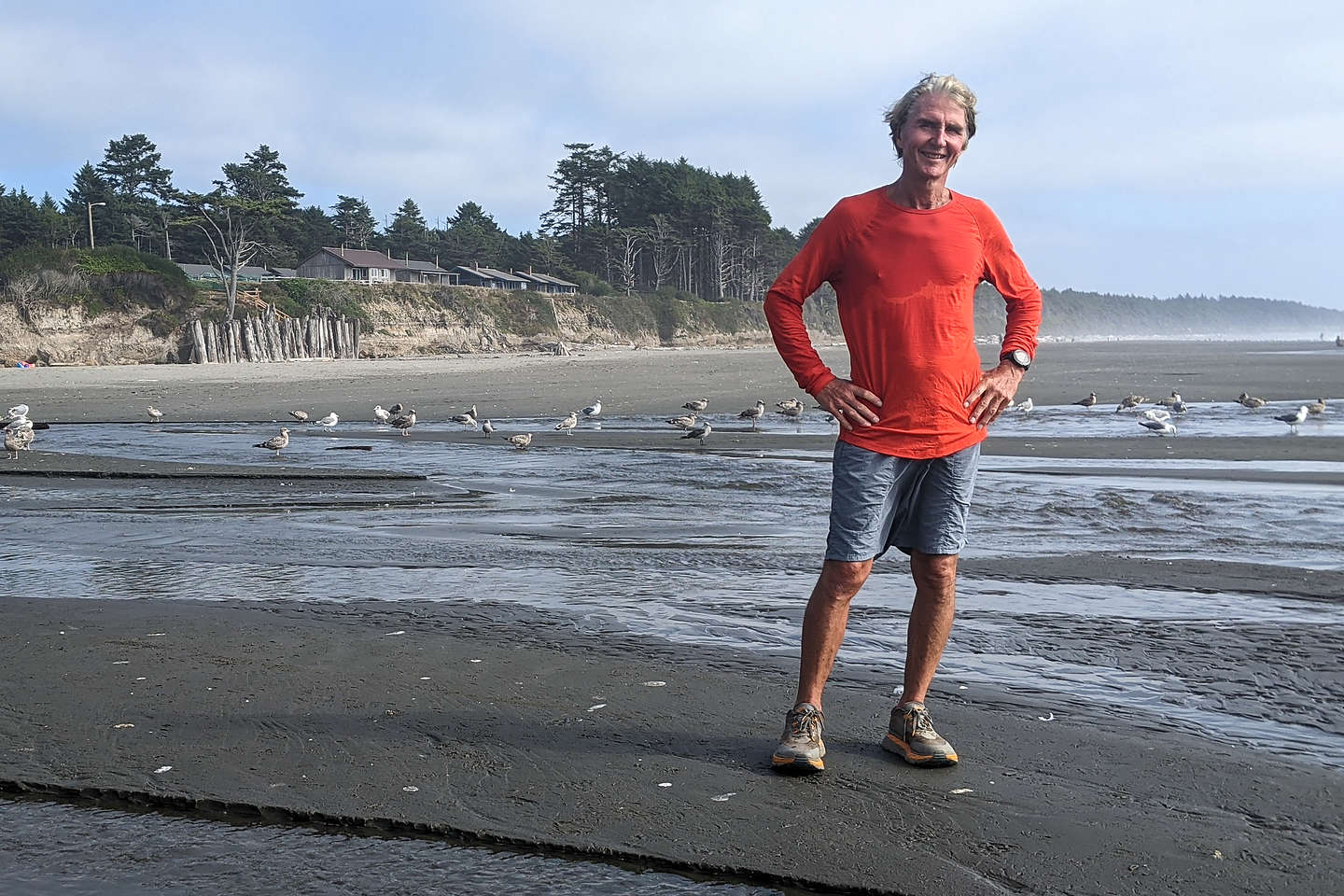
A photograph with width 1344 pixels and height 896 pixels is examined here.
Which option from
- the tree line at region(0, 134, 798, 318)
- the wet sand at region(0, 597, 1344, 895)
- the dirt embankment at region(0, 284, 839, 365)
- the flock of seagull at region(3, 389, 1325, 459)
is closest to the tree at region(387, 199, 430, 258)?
the tree line at region(0, 134, 798, 318)

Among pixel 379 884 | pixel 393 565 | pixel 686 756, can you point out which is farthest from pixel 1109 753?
pixel 393 565

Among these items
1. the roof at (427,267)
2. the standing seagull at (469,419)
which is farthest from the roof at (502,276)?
the standing seagull at (469,419)

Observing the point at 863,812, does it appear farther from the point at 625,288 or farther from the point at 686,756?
the point at 625,288

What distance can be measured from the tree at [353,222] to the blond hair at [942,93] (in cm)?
10075

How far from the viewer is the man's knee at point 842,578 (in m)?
3.95

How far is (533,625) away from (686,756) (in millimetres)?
2026

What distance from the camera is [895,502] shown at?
13.1ft

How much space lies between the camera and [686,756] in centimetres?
383

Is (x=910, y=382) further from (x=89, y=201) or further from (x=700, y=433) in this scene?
(x=89, y=201)

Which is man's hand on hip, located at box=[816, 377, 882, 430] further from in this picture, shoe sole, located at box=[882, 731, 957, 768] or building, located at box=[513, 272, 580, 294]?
building, located at box=[513, 272, 580, 294]

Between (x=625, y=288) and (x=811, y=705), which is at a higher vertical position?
(x=625, y=288)

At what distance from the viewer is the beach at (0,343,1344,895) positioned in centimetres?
325

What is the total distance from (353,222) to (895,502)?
338 ft

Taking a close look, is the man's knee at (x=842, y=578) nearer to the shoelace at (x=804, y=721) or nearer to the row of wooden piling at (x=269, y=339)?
the shoelace at (x=804, y=721)
